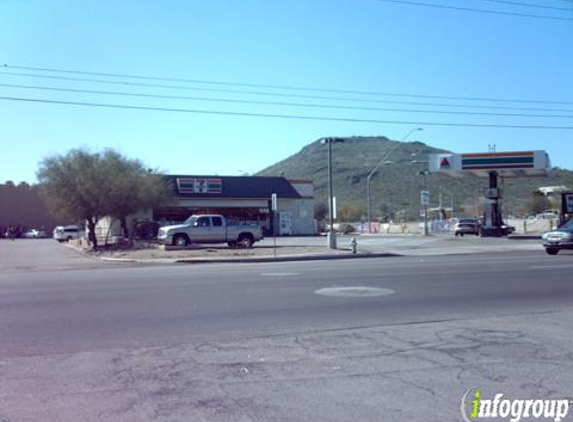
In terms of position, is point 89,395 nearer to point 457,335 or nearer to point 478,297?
point 457,335

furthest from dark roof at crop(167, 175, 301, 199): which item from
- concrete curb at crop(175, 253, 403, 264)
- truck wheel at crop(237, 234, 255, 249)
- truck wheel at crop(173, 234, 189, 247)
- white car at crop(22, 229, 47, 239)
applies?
white car at crop(22, 229, 47, 239)

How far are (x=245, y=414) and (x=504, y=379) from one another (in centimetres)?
297

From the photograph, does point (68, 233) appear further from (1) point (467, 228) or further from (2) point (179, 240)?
(1) point (467, 228)

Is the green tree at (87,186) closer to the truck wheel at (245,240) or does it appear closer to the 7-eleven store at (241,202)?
the truck wheel at (245,240)

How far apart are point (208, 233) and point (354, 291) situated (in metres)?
21.8

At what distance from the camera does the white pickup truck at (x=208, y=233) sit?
35750 millimetres

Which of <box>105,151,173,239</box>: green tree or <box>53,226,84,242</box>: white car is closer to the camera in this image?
<box>105,151,173,239</box>: green tree

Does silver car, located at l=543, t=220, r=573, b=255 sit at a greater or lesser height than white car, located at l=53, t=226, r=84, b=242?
lesser

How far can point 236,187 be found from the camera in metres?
60.5

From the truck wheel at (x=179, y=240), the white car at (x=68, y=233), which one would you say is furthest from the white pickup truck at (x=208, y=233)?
the white car at (x=68, y=233)

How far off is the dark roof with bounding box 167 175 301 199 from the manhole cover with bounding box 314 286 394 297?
4336cm

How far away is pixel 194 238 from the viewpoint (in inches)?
1410

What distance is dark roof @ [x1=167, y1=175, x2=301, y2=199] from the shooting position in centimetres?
5814

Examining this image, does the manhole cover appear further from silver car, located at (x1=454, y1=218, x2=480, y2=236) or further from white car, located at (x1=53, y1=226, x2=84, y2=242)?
white car, located at (x1=53, y1=226, x2=84, y2=242)
